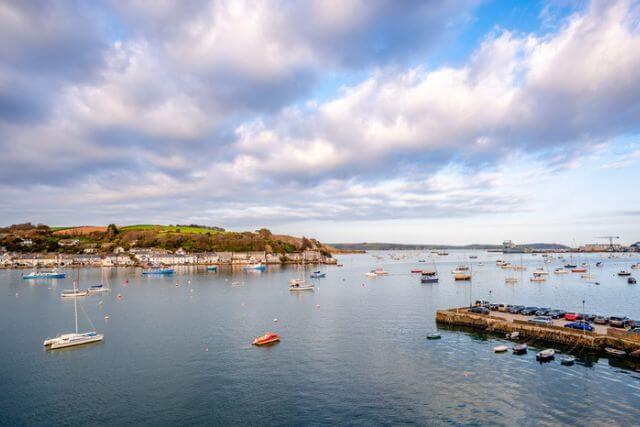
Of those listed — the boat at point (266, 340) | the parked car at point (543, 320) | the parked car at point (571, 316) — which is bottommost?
the boat at point (266, 340)

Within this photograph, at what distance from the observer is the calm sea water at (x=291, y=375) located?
92.8ft

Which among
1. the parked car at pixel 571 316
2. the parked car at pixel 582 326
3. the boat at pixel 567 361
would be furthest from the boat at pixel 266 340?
the parked car at pixel 571 316

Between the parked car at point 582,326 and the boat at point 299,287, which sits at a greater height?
the parked car at point 582,326

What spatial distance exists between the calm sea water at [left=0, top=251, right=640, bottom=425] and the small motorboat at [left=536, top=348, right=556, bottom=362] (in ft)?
3.64

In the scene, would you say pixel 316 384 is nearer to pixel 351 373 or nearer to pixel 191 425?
pixel 351 373

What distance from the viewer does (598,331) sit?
4653 centimetres

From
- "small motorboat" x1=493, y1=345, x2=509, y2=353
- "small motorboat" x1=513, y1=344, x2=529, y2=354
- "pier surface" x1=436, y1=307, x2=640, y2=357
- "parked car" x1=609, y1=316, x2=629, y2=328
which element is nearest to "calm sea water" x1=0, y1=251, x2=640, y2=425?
"small motorboat" x1=513, y1=344, x2=529, y2=354

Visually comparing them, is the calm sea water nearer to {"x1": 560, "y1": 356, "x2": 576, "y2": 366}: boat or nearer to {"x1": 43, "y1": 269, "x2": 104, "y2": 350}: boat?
{"x1": 560, "y1": 356, "x2": 576, "y2": 366}: boat

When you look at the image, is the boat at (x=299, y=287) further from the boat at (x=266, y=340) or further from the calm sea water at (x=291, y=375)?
the boat at (x=266, y=340)

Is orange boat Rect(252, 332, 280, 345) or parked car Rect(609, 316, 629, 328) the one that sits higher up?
parked car Rect(609, 316, 629, 328)

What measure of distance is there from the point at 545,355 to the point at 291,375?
25.1 meters

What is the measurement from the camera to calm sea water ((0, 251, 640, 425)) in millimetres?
28297

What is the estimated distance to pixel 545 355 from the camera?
39781 mm

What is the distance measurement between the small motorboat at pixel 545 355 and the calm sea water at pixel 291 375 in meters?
1.11
